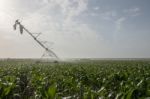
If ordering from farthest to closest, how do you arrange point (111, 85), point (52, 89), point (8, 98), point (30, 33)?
point (30, 33)
point (111, 85)
point (8, 98)
point (52, 89)

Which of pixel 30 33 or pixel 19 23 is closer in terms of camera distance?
pixel 19 23

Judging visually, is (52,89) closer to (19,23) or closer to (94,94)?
(94,94)

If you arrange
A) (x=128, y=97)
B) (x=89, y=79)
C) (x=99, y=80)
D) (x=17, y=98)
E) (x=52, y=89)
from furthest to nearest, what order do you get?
(x=89, y=79) < (x=99, y=80) < (x=17, y=98) < (x=52, y=89) < (x=128, y=97)

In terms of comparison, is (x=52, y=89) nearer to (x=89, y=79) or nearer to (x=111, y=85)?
(x=111, y=85)

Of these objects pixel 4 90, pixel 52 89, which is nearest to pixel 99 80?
pixel 4 90

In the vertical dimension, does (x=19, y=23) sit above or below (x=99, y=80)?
above

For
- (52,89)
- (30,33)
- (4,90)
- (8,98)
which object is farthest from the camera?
(30,33)

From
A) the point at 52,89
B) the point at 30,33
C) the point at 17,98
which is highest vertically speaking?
the point at 30,33

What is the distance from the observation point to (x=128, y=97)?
19.6 ft

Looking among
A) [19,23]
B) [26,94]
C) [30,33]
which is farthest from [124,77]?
[30,33]

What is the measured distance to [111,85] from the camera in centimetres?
1301

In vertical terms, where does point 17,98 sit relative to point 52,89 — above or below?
below

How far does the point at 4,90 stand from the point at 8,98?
58.8 inches

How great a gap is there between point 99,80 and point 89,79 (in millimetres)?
1304
